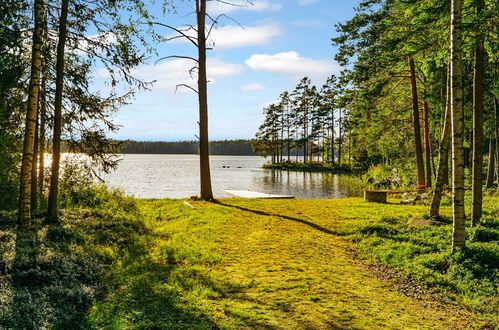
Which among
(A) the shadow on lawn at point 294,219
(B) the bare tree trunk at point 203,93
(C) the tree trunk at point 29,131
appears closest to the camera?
(C) the tree trunk at point 29,131

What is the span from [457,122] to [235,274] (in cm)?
598

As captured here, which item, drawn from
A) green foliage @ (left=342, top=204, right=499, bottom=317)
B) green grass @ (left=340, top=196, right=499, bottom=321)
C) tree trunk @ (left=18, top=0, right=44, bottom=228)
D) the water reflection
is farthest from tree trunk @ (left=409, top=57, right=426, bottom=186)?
tree trunk @ (left=18, top=0, right=44, bottom=228)

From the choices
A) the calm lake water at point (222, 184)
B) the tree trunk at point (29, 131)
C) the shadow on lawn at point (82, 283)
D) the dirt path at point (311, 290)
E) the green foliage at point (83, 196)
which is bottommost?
the calm lake water at point (222, 184)

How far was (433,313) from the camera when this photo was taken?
5.55 metres

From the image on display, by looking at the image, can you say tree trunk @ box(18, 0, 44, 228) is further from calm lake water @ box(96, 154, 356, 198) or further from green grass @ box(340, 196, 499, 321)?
green grass @ box(340, 196, 499, 321)

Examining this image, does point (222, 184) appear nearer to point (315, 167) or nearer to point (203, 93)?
point (203, 93)

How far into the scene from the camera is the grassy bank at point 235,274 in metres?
4.90

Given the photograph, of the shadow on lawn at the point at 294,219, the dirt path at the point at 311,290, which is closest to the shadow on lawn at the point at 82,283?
the dirt path at the point at 311,290

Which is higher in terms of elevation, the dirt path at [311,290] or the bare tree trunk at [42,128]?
the bare tree trunk at [42,128]

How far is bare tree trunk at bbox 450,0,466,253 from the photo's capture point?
7523 mm

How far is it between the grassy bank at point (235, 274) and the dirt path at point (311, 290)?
0.08 ft

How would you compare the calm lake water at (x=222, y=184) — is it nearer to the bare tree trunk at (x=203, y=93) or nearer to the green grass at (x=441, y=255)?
the bare tree trunk at (x=203, y=93)

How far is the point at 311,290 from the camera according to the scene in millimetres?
6098

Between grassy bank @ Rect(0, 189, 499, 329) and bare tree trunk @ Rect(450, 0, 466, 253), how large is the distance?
0.50 m
